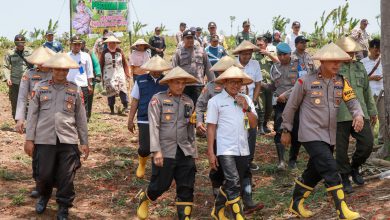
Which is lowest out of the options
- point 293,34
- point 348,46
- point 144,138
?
point 144,138

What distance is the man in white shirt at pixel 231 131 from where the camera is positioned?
6.64 m

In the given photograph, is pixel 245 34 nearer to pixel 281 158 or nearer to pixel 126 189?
pixel 281 158

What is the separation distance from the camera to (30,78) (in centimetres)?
847

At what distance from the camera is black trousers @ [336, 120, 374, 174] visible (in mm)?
7449

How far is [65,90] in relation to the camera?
7.12m

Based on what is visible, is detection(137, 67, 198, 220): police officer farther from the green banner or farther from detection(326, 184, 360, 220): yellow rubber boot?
the green banner

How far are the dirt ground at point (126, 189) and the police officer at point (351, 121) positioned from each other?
0.37 metres

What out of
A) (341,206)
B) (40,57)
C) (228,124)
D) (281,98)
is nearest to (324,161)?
(341,206)

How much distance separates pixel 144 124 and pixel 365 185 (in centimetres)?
298

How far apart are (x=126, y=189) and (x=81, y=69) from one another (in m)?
3.47

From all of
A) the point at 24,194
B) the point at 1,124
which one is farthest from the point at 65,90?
the point at 1,124

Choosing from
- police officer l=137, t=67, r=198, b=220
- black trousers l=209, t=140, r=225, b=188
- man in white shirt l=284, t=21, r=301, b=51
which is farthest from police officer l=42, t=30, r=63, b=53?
police officer l=137, t=67, r=198, b=220

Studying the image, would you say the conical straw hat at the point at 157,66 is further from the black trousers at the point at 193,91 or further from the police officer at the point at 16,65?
the police officer at the point at 16,65

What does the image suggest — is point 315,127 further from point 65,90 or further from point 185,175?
point 65,90
